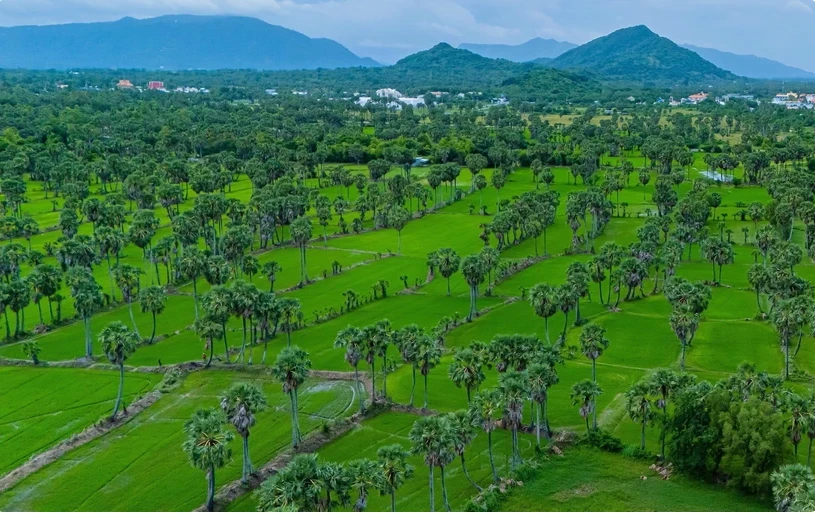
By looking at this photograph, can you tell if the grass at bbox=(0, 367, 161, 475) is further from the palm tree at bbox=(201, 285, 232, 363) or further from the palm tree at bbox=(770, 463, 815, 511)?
the palm tree at bbox=(770, 463, 815, 511)

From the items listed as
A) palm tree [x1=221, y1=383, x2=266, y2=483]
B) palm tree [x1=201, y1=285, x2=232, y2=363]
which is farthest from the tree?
palm tree [x1=221, y1=383, x2=266, y2=483]

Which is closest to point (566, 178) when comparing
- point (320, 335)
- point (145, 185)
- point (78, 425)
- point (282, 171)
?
point (282, 171)

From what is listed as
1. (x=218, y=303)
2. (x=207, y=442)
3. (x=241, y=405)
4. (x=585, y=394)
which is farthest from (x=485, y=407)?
(x=218, y=303)

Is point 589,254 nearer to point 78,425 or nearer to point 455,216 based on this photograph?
point 455,216

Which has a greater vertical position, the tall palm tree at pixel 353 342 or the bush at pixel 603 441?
the tall palm tree at pixel 353 342

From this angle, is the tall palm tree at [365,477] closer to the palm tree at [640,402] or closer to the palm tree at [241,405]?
the palm tree at [241,405]

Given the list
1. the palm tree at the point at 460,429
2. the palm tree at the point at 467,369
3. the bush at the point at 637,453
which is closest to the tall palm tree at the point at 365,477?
the palm tree at the point at 460,429
